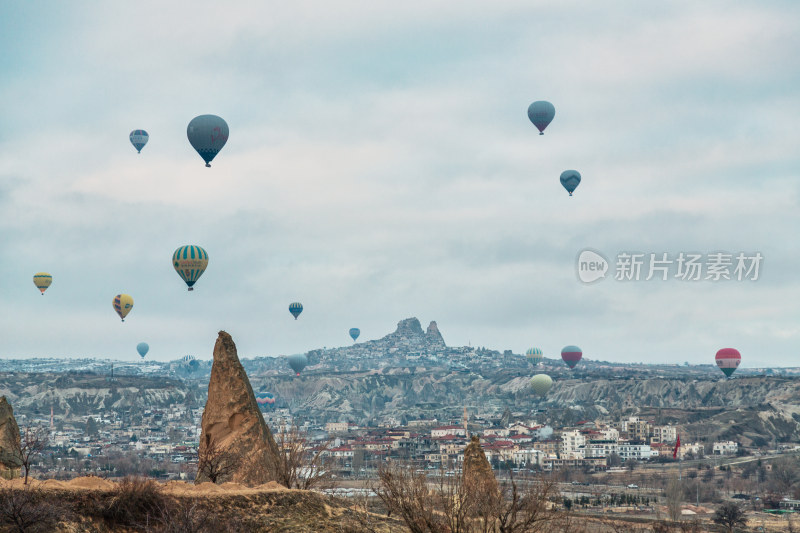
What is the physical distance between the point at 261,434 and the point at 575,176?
9315 cm

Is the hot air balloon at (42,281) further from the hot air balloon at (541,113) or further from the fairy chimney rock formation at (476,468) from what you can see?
the fairy chimney rock formation at (476,468)

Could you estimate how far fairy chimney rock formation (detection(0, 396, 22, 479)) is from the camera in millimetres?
26391

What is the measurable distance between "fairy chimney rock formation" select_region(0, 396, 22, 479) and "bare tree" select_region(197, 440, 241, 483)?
14.7 feet

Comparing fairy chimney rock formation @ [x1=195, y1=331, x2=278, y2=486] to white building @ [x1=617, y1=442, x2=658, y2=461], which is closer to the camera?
fairy chimney rock formation @ [x1=195, y1=331, x2=278, y2=486]

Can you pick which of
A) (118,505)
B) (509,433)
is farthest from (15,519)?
(509,433)

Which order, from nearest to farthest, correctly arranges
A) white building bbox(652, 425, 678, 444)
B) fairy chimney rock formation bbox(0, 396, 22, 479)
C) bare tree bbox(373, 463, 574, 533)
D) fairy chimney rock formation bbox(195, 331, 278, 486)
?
bare tree bbox(373, 463, 574, 533), fairy chimney rock formation bbox(0, 396, 22, 479), fairy chimney rock formation bbox(195, 331, 278, 486), white building bbox(652, 425, 678, 444)

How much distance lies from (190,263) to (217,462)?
50208 mm

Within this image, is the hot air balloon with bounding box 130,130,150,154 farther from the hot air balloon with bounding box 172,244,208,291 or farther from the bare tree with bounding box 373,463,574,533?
the bare tree with bounding box 373,463,574,533

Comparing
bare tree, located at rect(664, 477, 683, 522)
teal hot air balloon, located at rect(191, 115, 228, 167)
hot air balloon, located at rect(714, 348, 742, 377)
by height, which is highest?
hot air balloon, located at rect(714, 348, 742, 377)

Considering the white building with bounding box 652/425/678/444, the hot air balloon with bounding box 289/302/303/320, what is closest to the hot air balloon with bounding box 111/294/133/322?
the hot air balloon with bounding box 289/302/303/320

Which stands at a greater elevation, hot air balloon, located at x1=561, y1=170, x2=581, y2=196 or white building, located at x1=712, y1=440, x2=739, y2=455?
hot air balloon, located at x1=561, y1=170, x2=581, y2=196

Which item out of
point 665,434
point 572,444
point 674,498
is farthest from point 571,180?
point 665,434

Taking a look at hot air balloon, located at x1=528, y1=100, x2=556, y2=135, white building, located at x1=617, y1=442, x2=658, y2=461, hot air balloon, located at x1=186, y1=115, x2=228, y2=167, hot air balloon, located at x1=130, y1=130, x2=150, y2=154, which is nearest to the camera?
hot air balloon, located at x1=186, y1=115, x2=228, y2=167

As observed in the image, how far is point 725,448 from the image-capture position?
167 metres
